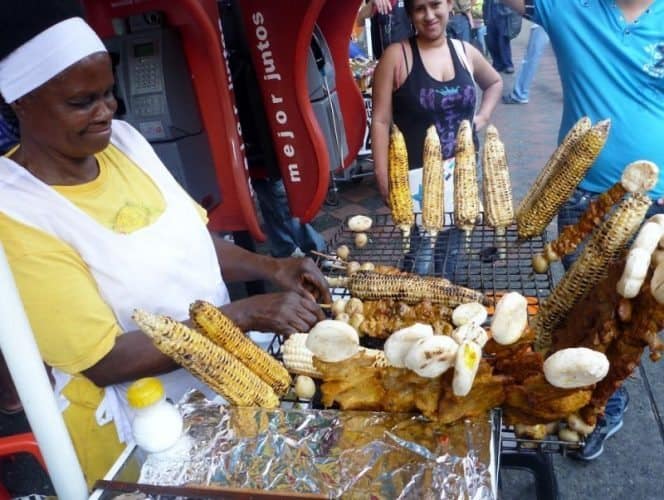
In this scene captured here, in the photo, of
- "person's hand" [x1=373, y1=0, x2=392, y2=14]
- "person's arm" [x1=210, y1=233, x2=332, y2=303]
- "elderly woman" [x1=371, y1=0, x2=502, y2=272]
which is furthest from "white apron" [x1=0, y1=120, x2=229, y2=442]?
"person's hand" [x1=373, y1=0, x2=392, y2=14]

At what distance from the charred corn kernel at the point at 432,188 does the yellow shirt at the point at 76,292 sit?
150 cm

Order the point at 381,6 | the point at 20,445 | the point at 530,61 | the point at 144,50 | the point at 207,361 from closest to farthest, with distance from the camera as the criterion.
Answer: the point at 207,361 < the point at 20,445 < the point at 144,50 < the point at 381,6 < the point at 530,61

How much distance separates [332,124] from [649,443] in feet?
10.9

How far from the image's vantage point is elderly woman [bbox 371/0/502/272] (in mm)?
3398

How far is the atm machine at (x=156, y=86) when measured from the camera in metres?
3.53

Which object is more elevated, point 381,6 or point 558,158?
point 381,6

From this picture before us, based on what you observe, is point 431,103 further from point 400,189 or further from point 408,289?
point 408,289

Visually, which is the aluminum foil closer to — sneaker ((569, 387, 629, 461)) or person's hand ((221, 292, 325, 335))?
person's hand ((221, 292, 325, 335))

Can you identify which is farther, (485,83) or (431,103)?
(485,83)

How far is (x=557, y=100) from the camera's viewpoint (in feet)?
30.7

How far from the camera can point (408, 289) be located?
210cm

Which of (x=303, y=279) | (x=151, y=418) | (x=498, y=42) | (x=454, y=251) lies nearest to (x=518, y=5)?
(x=454, y=251)

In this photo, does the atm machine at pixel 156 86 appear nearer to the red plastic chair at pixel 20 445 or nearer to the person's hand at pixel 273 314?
the red plastic chair at pixel 20 445

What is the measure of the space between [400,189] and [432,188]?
17 cm
